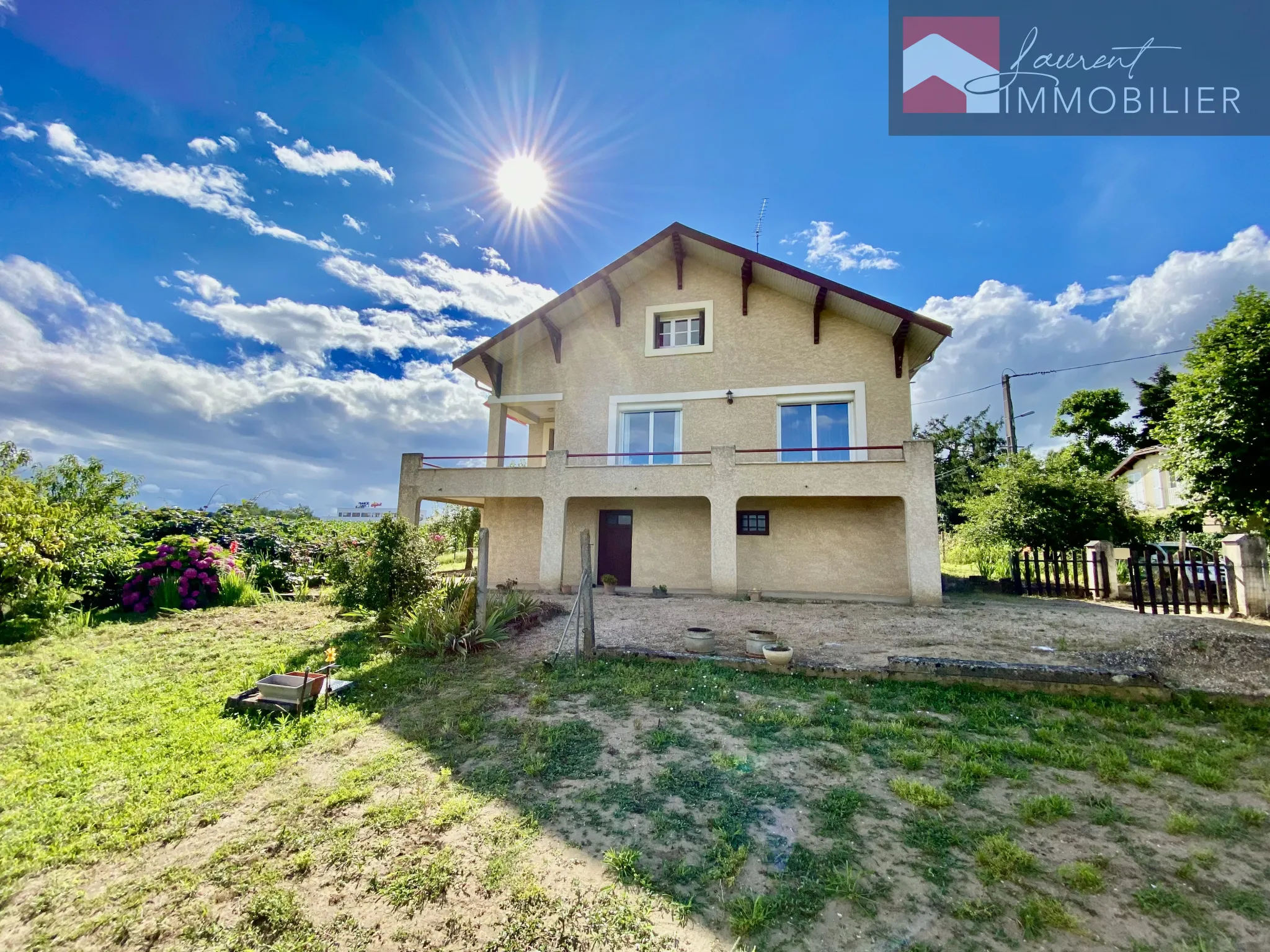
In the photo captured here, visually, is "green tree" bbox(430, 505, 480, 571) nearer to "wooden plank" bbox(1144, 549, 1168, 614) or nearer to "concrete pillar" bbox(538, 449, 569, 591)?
"concrete pillar" bbox(538, 449, 569, 591)

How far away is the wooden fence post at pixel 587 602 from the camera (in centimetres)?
691

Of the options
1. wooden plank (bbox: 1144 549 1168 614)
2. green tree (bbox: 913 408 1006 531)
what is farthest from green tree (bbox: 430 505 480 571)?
green tree (bbox: 913 408 1006 531)

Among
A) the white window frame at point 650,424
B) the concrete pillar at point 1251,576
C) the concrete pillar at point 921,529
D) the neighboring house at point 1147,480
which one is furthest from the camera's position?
the neighboring house at point 1147,480

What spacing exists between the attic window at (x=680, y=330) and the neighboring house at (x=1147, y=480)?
22.7m

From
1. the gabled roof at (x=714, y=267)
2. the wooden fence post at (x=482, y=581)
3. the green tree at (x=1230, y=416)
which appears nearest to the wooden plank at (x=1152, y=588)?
the green tree at (x=1230, y=416)

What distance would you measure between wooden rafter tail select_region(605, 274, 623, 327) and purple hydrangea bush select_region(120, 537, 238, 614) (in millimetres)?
12363

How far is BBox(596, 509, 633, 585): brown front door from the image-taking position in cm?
1469

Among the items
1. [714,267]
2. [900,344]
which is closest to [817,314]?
[900,344]

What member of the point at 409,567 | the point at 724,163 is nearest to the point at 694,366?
the point at 724,163

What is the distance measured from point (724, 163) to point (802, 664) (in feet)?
47.0

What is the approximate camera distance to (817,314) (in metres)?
13.7

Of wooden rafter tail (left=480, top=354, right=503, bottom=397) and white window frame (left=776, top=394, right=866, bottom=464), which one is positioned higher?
wooden rafter tail (left=480, top=354, right=503, bottom=397)

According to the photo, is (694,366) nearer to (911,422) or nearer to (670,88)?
(911,422)

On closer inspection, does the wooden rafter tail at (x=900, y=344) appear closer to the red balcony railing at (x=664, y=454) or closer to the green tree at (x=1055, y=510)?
the red balcony railing at (x=664, y=454)
